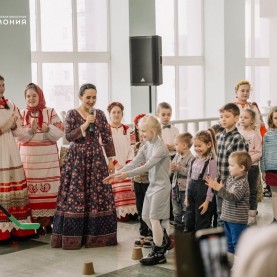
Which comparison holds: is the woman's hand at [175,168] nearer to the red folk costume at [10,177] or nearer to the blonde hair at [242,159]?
the blonde hair at [242,159]

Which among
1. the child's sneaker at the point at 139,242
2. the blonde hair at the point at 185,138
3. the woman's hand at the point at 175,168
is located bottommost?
the child's sneaker at the point at 139,242

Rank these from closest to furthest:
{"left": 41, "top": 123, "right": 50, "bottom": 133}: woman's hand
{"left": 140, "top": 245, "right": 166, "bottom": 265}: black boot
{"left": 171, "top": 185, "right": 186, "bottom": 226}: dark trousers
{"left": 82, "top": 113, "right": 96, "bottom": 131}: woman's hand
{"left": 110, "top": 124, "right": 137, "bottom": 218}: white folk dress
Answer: {"left": 140, "top": 245, "right": 166, "bottom": 265}: black boot < {"left": 82, "top": 113, "right": 96, "bottom": 131}: woman's hand < {"left": 171, "top": 185, "right": 186, "bottom": 226}: dark trousers < {"left": 41, "top": 123, "right": 50, "bottom": 133}: woman's hand < {"left": 110, "top": 124, "right": 137, "bottom": 218}: white folk dress

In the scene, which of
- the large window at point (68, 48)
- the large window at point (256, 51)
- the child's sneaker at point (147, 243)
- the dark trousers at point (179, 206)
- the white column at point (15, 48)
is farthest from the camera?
the large window at point (256, 51)

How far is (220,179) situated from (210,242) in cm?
383

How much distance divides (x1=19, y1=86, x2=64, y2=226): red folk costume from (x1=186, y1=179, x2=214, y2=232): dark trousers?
136 cm

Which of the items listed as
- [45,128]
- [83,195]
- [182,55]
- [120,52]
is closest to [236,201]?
[83,195]

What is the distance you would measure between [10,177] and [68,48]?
432 centimetres

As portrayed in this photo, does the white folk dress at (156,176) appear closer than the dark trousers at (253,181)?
Yes

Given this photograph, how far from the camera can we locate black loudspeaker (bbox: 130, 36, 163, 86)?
833 cm

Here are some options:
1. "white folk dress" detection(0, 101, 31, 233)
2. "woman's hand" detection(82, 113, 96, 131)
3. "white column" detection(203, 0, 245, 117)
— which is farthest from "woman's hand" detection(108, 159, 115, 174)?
"white column" detection(203, 0, 245, 117)

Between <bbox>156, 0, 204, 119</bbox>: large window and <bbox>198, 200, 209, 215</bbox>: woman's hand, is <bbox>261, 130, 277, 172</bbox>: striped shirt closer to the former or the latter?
<bbox>198, 200, 209, 215</bbox>: woman's hand

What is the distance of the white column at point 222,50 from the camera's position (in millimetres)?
10859

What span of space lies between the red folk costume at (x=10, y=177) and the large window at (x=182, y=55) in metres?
5.64

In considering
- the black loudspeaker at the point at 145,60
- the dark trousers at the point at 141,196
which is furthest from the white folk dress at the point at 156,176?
the black loudspeaker at the point at 145,60
